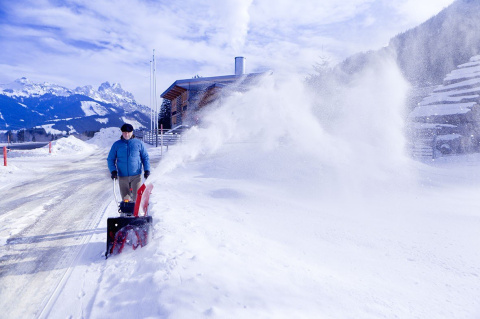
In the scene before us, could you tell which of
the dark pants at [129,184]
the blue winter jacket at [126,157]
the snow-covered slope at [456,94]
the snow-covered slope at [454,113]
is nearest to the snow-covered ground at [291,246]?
the dark pants at [129,184]

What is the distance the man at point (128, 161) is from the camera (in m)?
4.78

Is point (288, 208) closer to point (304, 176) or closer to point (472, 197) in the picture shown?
point (304, 176)

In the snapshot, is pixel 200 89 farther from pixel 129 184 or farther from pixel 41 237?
pixel 41 237

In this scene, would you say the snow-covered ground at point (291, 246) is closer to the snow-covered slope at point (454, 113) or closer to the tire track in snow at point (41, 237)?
the tire track in snow at point (41, 237)

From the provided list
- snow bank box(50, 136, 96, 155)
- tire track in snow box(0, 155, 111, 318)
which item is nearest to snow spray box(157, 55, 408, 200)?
tire track in snow box(0, 155, 111, 318)

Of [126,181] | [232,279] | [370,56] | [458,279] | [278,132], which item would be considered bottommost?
[458,279]

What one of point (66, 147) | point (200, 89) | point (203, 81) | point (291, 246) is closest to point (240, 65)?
point (203, 81)

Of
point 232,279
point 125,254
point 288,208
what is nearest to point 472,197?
point 288,208

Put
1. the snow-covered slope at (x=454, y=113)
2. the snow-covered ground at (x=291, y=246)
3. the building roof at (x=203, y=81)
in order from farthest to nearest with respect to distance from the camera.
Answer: the building roof at (x=203, y=81) < the snow-covered slope at (x=454, y=113) < the snow-covered ground at (x=291, y=246)

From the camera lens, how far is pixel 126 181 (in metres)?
4.96

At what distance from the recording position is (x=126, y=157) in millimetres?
4809

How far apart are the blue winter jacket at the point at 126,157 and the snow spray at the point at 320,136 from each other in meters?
5.03

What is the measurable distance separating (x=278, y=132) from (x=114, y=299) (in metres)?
12.3

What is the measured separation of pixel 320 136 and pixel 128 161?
10.1m
